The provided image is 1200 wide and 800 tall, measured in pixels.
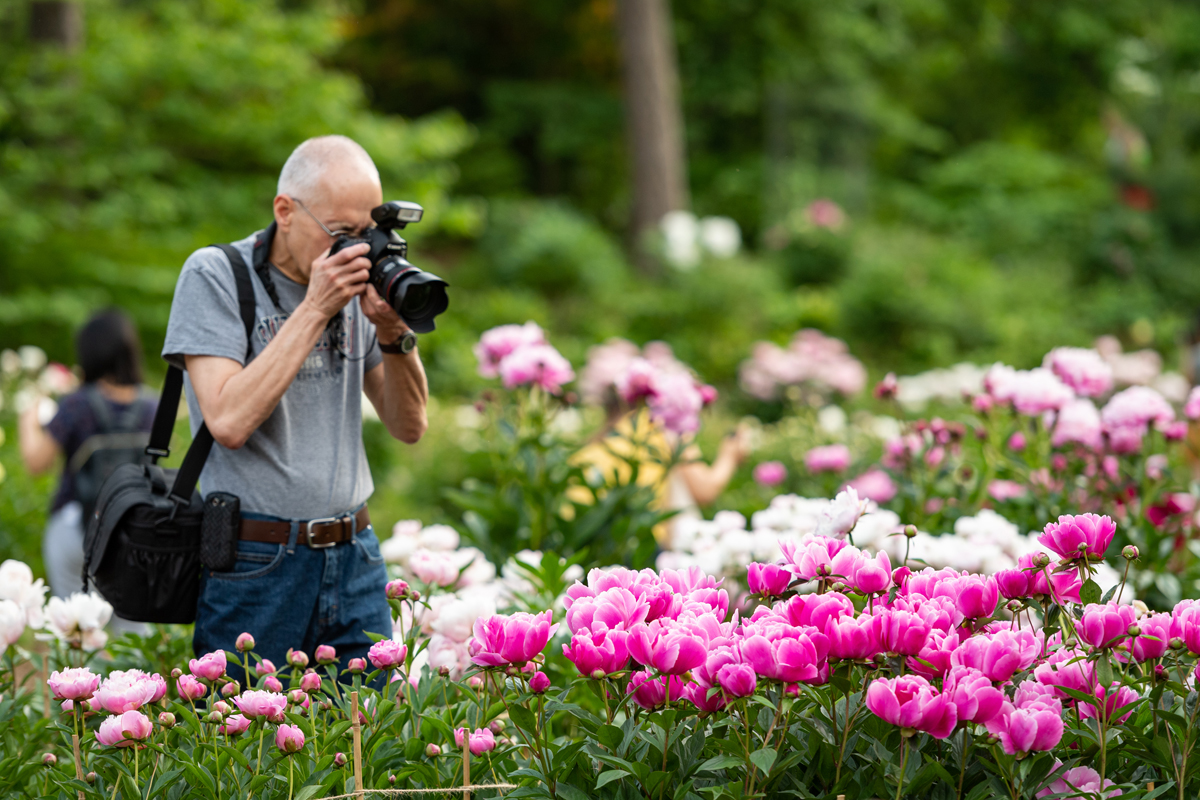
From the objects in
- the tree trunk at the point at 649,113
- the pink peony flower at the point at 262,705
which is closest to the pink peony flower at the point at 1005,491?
the pink peony flower at the point at 262,705

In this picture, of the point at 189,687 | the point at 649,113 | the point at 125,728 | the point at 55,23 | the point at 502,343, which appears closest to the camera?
the point at 125,728

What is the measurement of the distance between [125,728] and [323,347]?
94cm

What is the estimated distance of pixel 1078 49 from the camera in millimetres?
19391

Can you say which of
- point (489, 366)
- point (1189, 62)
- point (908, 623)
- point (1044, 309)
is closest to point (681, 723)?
point (908, 623)

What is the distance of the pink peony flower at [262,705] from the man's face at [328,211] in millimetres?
916

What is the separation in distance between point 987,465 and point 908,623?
2.30m

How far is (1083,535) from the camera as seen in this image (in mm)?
1530

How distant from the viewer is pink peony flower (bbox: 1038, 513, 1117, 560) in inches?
60.2

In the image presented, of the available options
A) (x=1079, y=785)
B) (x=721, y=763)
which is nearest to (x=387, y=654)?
(x=721, y=763)

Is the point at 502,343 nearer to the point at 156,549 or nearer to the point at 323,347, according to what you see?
the point at 323,347

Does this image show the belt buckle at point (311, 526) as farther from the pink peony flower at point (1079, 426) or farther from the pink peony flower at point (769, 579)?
the pink peony flower at point (1079, 426)

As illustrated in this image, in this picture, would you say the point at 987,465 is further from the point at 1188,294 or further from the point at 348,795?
the point at 1188,294

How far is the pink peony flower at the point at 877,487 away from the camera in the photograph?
367 centimetres

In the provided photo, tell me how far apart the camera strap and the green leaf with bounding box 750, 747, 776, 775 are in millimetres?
1279
